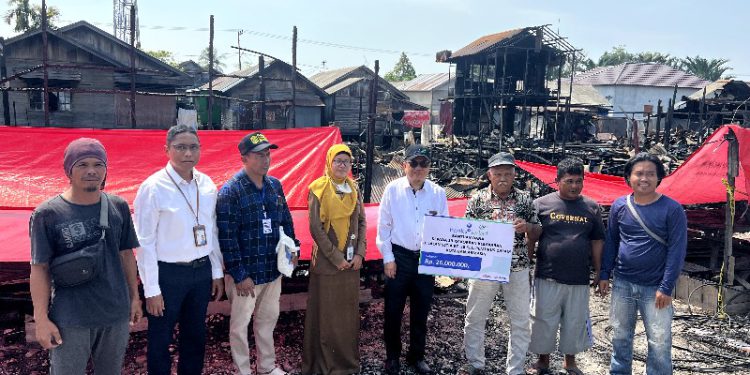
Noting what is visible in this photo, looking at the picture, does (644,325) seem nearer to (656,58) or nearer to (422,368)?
(422,368)

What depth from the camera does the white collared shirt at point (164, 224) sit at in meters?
2.89

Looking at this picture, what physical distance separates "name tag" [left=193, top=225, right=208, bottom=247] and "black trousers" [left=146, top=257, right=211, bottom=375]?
126mm

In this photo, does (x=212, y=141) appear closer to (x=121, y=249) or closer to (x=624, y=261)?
(x=121, y=249)

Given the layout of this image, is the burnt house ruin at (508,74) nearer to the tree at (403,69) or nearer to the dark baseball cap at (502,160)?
the dark baseball cap at (502,160)

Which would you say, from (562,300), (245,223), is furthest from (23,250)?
(562,300)

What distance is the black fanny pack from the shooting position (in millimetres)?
2385

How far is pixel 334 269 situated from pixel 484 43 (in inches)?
1057

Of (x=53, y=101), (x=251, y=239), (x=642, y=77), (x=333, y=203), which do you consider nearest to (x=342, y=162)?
(x=333, y=203)

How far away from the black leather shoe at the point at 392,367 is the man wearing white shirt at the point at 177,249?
4.89ft

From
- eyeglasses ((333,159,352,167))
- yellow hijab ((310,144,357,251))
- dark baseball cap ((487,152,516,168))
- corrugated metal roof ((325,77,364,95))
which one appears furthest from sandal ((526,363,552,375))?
corrugated metal roof ((325,77,364,95))

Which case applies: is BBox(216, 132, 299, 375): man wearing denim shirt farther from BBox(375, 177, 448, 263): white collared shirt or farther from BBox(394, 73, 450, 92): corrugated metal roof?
BBox(394, 73, 450, 92): corrugated metal roof

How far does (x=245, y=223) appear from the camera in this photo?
3.34 m

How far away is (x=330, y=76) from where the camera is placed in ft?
115

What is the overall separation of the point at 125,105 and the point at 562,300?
19492mm
